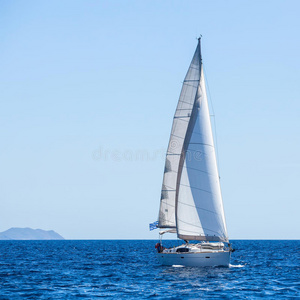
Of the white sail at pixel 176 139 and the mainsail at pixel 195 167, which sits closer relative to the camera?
the mainsail at pixel 195 167

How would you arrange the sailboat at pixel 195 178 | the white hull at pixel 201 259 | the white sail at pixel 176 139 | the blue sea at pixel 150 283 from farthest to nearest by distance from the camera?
1. the white sail at pixel 176 139
2. the sailboat at pixel 195 178
3. the white hull at pixel 201 259
4. the blue sea at pixel 150 283

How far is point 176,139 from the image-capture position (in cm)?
5209

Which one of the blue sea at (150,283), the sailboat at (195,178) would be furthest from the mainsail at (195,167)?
the blue sea at (150,283)

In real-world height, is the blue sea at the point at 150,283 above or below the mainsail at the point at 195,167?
below

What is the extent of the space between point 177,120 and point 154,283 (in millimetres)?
16983

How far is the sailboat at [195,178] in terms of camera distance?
1966 inches

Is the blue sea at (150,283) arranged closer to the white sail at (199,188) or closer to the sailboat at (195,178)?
the sailboat at (195,178)

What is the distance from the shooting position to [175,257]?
160 ft

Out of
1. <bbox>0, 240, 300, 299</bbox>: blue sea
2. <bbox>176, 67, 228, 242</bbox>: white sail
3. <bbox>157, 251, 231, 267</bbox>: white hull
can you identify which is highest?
<bbox>176, 67, 228, 242</bbox>: white sail

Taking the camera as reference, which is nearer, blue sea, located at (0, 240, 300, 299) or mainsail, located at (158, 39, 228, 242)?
blue sea, located at (0, 240, 300, 299)

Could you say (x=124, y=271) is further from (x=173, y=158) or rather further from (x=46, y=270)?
(x=173, y=158)

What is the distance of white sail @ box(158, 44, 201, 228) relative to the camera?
51500 millimetres

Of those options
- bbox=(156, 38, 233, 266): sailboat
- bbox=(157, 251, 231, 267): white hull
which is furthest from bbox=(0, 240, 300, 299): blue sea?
bbox=(156, 38, 233, 266): sailboat

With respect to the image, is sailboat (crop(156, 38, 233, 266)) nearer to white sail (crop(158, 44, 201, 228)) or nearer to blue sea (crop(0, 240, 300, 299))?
white sail (crop(158, 44, 201, 228))
